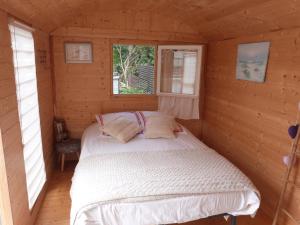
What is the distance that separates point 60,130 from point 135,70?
1458 millimetres

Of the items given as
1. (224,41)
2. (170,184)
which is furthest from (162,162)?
(224,41)

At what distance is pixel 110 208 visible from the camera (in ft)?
5.56

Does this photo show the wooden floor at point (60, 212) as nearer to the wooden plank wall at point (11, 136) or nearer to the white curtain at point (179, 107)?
the wooden plank wall at point (11, 136)

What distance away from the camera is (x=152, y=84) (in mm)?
→ 3797

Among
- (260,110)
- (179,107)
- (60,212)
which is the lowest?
(60,212)

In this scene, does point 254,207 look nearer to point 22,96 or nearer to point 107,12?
point 22,96

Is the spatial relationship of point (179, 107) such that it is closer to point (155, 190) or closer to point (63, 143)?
point (63, 143)

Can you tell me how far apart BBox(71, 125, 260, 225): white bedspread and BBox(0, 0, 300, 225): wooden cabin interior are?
0.30 ft

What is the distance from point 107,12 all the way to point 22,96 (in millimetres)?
1854

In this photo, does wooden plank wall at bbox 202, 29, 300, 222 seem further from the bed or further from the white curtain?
the bed

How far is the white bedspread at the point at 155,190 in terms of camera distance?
1713mm

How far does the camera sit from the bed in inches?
67.5

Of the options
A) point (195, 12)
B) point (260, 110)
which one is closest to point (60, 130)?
point (195, 12)

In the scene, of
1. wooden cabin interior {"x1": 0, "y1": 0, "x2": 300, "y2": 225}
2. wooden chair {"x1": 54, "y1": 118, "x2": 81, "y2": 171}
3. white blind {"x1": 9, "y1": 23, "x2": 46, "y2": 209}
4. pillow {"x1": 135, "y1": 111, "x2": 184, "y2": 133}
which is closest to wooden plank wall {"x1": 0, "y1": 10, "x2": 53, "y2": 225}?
wooden cabin interior {"x1": 0, "y1": 0, "x2": 300, "y2": 225}
